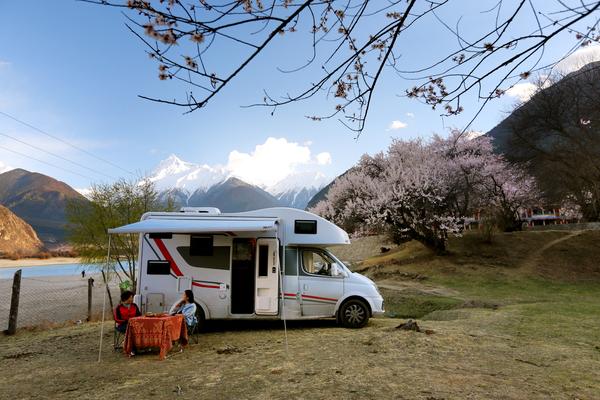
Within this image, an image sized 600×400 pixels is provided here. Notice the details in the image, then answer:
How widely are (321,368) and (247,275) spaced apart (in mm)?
3794

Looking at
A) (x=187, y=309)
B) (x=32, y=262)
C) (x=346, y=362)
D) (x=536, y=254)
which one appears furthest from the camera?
(x=32, y=262)

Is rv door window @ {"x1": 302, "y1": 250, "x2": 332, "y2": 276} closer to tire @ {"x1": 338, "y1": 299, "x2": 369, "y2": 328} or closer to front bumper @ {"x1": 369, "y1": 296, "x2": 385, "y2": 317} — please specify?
tire @ {"x1": 338, "y1": 299, "x2": 369, "y2": 328}

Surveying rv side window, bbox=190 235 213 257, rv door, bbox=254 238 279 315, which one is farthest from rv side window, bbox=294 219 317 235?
rv side window, bbox=190 235 213 257

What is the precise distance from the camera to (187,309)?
311 inches

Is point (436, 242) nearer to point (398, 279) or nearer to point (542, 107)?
point (398, 279)

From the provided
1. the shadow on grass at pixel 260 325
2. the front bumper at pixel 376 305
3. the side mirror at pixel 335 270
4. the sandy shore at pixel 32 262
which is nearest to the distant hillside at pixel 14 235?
the sandy shore at pixel 32 262

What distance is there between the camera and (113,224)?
856 inches

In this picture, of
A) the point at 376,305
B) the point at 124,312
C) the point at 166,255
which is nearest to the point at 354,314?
the point at 376,305

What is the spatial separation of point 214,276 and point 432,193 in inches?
720

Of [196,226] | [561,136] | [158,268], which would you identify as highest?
[561,136]

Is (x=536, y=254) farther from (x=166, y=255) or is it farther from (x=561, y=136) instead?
(x=166, y=255)

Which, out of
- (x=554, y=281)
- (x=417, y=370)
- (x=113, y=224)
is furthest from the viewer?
(x=113, y=224)

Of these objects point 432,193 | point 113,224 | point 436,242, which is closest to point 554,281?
point 436,242

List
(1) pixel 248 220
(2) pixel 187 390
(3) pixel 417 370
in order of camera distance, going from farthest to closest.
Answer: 1. (1) pixel 248 220
2. (3) pixel 417 370
3. (2) pixel 187 390
